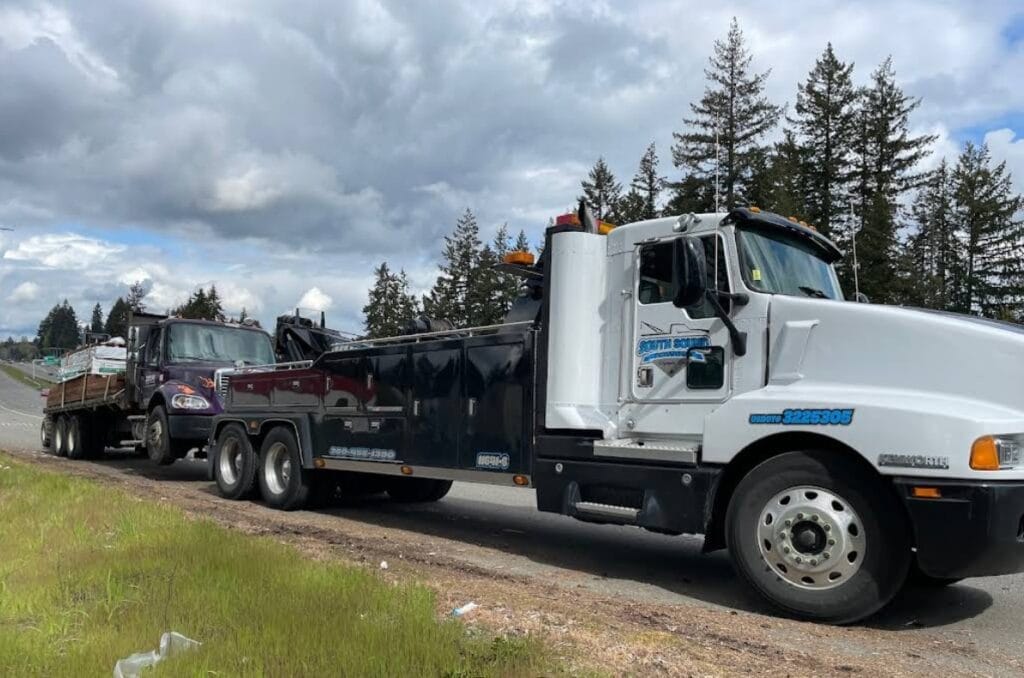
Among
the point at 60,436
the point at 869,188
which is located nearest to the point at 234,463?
the point at 60,436

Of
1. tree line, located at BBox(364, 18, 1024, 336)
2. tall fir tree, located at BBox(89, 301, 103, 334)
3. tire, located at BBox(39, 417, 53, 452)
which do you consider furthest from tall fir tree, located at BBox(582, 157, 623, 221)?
tall fir tree, located at BBox(89, 301, 103, 334)

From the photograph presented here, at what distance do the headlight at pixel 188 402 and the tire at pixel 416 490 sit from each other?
407cm

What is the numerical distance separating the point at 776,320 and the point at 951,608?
237 cm

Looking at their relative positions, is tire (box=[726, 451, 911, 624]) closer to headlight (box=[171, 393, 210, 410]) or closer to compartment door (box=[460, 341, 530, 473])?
compartment door (box=[460, 341, 530, 473])

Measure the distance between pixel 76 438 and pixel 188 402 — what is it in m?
5.94

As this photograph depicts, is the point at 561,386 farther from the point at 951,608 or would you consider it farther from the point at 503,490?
the point at 503,490

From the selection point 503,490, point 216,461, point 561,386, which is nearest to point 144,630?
point 561,386

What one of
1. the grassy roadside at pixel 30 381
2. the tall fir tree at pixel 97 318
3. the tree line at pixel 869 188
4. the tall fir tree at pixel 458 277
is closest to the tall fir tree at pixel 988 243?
the tree line at pixel 869 188

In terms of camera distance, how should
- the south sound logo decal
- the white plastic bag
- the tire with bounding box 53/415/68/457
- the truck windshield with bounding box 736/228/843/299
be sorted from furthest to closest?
the tire with bounding box 53/415/68/457
the south sound logo decal
the truck windshield with bounding box 736/228/843/299
the white plastic bag

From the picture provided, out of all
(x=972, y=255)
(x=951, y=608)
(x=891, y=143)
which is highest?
(x=891, y=143)

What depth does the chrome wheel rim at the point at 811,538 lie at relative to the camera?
16.7 ft

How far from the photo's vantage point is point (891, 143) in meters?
45.2

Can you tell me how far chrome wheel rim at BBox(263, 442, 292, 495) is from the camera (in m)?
10.5

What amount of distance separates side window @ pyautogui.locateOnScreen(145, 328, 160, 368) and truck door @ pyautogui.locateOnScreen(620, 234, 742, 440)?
10.4m
